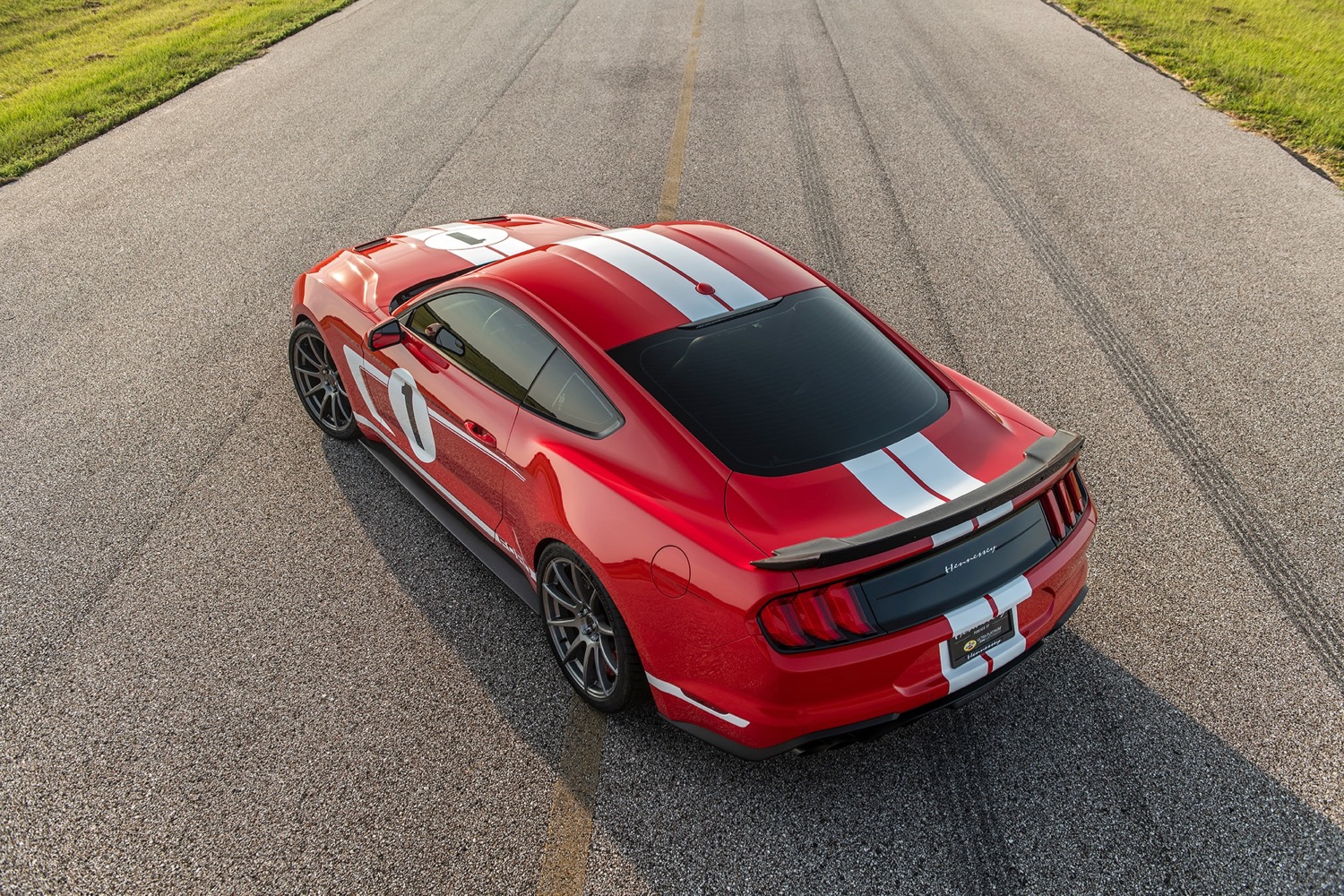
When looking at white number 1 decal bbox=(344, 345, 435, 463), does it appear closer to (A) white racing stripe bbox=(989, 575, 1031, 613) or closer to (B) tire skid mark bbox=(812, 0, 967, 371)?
(A) white racing stripe bbox=(989, 575, 1031, 613)

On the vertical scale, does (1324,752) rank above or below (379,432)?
below

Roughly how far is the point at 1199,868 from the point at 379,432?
404cm

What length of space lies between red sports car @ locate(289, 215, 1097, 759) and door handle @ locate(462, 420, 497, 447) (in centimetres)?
1

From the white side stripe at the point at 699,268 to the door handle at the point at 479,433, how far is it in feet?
3.53

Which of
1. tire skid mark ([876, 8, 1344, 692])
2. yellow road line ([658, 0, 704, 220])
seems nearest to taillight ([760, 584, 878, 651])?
tire skid mark ([876, 8, 1344, 692])

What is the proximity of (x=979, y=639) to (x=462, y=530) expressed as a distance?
2375 mm

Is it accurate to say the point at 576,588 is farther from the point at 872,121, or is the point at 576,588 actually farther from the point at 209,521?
the point at 872,121

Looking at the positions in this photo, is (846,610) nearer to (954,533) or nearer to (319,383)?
(954,533)

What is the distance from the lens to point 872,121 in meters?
Result: 10.2

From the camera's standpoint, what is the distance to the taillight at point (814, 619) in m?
2.84

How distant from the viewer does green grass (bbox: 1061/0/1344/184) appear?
32.4ft

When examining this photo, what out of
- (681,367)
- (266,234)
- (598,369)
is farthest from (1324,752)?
(266,234)

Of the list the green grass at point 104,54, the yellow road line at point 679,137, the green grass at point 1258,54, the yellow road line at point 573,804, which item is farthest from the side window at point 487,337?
the green grass at point 1258,54

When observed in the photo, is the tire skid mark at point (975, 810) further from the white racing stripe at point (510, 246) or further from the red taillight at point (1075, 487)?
the white racing stripe at point (510, 246)
